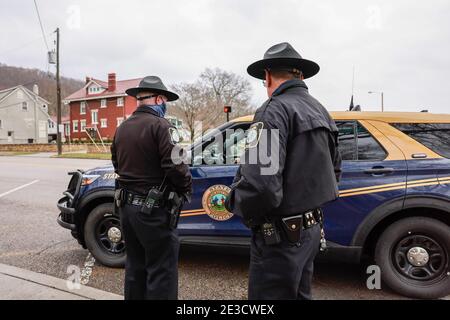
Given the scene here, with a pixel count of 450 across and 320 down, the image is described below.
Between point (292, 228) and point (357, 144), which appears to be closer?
point (292, 228)

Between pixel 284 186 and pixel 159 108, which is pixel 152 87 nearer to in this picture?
pixel 159 108

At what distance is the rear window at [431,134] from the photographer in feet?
10.6

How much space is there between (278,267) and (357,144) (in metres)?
1.91

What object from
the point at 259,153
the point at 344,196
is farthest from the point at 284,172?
the point at 344,196

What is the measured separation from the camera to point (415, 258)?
3.21m

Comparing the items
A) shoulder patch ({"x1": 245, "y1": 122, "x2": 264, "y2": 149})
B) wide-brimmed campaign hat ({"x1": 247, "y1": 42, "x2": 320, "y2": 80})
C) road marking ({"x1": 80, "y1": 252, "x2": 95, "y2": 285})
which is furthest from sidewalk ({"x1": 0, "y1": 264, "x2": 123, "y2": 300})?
wide-brimmed campaign hat ({"x1": 247, "y1": 42, "x2": 320, "y2": 80})

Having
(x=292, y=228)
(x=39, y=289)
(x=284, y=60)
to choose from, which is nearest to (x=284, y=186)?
(x=292, y=228)

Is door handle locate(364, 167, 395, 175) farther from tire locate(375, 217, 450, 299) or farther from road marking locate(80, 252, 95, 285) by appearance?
road marking locate(80, 252, 95, 285)

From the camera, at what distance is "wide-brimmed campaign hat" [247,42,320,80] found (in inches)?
81.8

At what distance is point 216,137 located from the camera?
369 centimetres

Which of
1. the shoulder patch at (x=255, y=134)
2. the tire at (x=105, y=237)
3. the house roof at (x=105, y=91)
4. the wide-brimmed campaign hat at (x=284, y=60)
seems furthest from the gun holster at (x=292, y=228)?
the house roof at (x=105, y=91)

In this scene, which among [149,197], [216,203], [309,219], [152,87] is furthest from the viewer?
[216,203]

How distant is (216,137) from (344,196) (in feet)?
4.54

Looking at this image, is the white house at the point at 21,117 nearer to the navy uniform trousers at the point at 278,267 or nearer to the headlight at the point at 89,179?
the headlight at the point at 89,179
